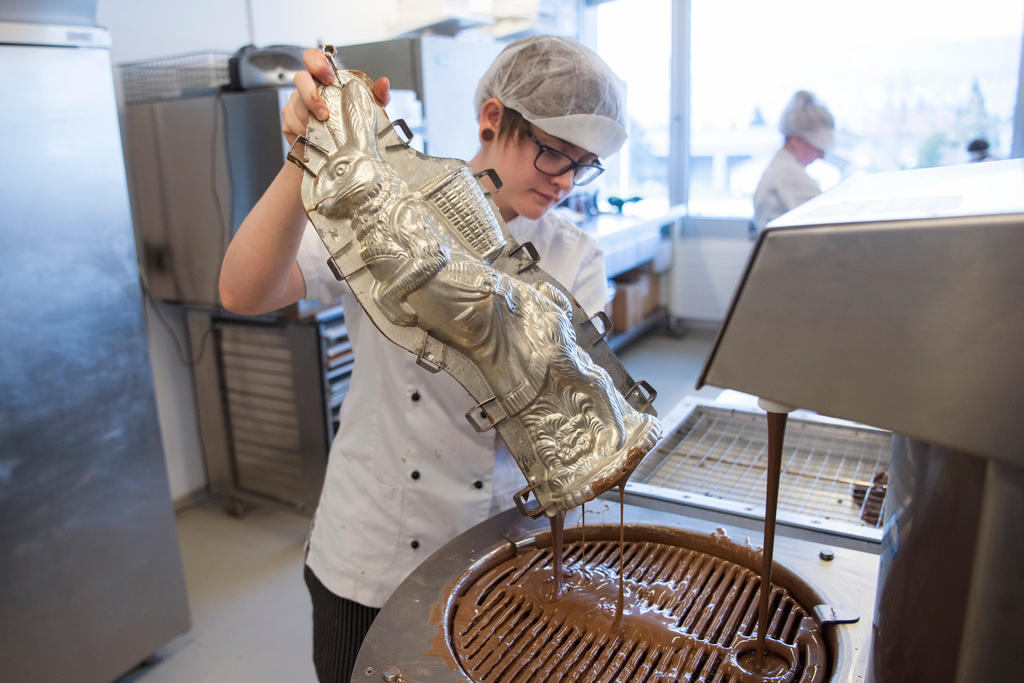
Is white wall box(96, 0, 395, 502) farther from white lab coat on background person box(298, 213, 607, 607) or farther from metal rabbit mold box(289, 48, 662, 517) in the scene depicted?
metal rabbit mold box(289, 48, 662, 517)

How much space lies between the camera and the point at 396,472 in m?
1.41

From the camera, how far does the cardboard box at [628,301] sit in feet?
17.3

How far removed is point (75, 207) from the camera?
2057 mm

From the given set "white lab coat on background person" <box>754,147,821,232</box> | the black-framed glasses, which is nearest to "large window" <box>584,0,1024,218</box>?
"white lab coat on background person" <box>754,147,821,232</box>

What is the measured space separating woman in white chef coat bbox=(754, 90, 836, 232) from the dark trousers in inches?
125

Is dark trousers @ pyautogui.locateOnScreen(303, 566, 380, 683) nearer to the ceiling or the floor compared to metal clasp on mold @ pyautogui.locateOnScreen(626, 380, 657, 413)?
nearer to the floor

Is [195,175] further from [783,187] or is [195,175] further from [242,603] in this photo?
[783,187]

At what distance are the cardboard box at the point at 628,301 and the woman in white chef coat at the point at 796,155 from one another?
1.37m

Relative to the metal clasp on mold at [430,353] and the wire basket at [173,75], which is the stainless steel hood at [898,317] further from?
the wire basket at [173,75]

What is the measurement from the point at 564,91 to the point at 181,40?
2589 mm

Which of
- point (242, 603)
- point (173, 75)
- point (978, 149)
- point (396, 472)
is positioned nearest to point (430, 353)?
point (396, 472)

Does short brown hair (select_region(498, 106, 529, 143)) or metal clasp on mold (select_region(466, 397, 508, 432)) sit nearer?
metal clasp on mold (select_region(466, 397, 508, 432))

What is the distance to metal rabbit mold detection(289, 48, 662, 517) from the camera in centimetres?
97

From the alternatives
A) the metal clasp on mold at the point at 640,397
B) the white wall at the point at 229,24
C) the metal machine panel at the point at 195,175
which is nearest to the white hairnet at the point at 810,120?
the white wall at the point at 229,24
